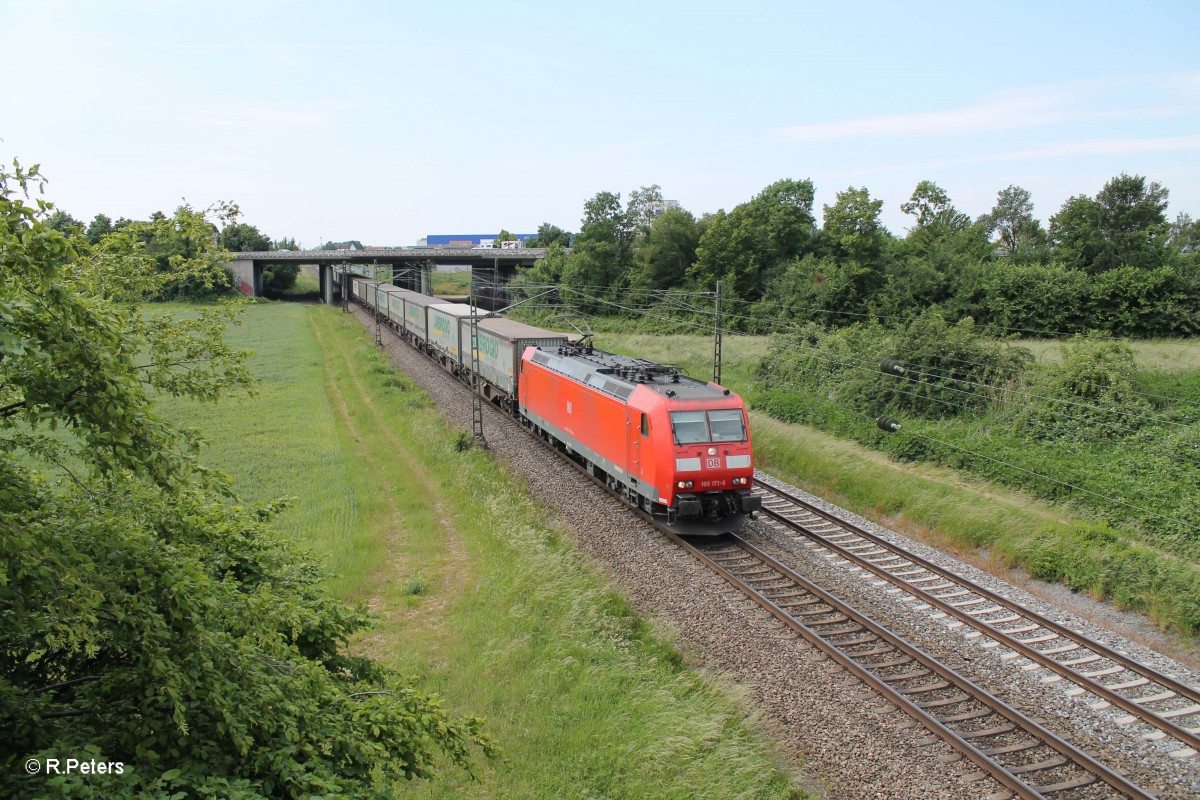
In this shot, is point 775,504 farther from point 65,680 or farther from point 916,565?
point 65,680

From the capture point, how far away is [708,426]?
52.0ft

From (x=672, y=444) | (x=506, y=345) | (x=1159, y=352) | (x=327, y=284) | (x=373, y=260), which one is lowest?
(x=672, y=444)

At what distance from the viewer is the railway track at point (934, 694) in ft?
28.4

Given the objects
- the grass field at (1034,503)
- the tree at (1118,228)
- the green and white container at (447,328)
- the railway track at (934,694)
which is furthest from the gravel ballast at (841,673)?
the tree at (1118,228)

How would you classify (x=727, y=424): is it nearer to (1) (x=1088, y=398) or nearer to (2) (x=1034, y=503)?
(2) (x=1034, y=503)

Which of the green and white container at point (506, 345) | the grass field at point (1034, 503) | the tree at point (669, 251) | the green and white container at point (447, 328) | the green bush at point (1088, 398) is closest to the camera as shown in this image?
the grass field at point (1034, 503)

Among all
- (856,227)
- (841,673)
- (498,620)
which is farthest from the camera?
(856,227)


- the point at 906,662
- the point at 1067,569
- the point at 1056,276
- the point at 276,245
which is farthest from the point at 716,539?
the point at 276,245

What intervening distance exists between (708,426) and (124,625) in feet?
40.3

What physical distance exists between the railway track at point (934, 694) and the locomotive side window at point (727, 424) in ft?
8.40

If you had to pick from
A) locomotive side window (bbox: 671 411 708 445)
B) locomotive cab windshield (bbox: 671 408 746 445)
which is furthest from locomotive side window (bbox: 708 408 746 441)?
locomotive side window (bbox: 671 411 708 445)

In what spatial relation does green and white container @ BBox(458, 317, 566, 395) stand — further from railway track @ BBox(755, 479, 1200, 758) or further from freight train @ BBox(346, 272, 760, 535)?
railway track @ BBox(755, 479, 1200, 758)

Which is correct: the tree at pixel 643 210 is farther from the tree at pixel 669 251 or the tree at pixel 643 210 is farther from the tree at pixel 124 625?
the tree at pixel 124 625

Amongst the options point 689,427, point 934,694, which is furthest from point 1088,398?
point 934,694
